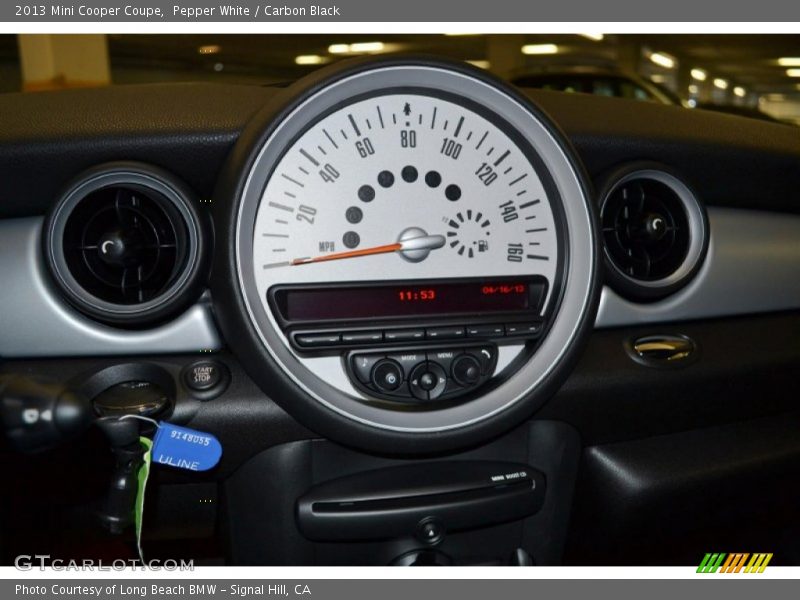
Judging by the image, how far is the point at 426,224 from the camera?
1143 mm

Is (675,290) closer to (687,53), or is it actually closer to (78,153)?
(78,153)

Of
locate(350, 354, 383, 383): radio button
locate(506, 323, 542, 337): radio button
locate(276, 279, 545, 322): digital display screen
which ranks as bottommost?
locate(350, 354, 383, 383): radio button

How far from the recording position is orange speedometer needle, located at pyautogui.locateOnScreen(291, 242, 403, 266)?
1.09 meters

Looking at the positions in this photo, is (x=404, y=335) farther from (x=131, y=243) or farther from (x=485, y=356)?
(x=131, y=243)

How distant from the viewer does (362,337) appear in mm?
1085

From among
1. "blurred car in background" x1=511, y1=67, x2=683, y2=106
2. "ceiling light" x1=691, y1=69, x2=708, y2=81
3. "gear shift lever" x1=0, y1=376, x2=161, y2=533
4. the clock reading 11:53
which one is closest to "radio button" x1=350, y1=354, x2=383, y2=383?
the clock reading 11:53

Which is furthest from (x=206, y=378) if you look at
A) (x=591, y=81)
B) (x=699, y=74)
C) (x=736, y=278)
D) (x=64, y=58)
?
(x=699, y=74)

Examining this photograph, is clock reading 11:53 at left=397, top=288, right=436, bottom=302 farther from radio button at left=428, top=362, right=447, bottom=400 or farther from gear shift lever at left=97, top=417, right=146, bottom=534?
gear shift lever at left=97, top=417, right=146, bottom=534

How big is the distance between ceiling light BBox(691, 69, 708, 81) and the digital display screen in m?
22.2

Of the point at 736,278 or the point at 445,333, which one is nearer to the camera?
the point at 445,333

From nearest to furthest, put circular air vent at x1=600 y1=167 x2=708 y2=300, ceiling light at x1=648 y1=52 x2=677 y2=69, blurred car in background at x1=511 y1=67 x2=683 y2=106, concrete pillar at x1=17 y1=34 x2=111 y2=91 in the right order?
circular air vent at x1=600 y1=167 x2=708 y2=300
blurred car in background at x1=511 y1=67 x2=683 y2=106
concrete pillar at x1=17 y1=34 x2=111 y2=91
ceiling light at x1=648 y1=52 x2=677 y2=69

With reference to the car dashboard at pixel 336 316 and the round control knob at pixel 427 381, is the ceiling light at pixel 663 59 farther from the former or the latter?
the round control knob at pixel 427 381

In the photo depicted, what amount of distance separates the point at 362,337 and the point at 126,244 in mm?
391

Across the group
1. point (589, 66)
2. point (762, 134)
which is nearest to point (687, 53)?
point (589, 66)
